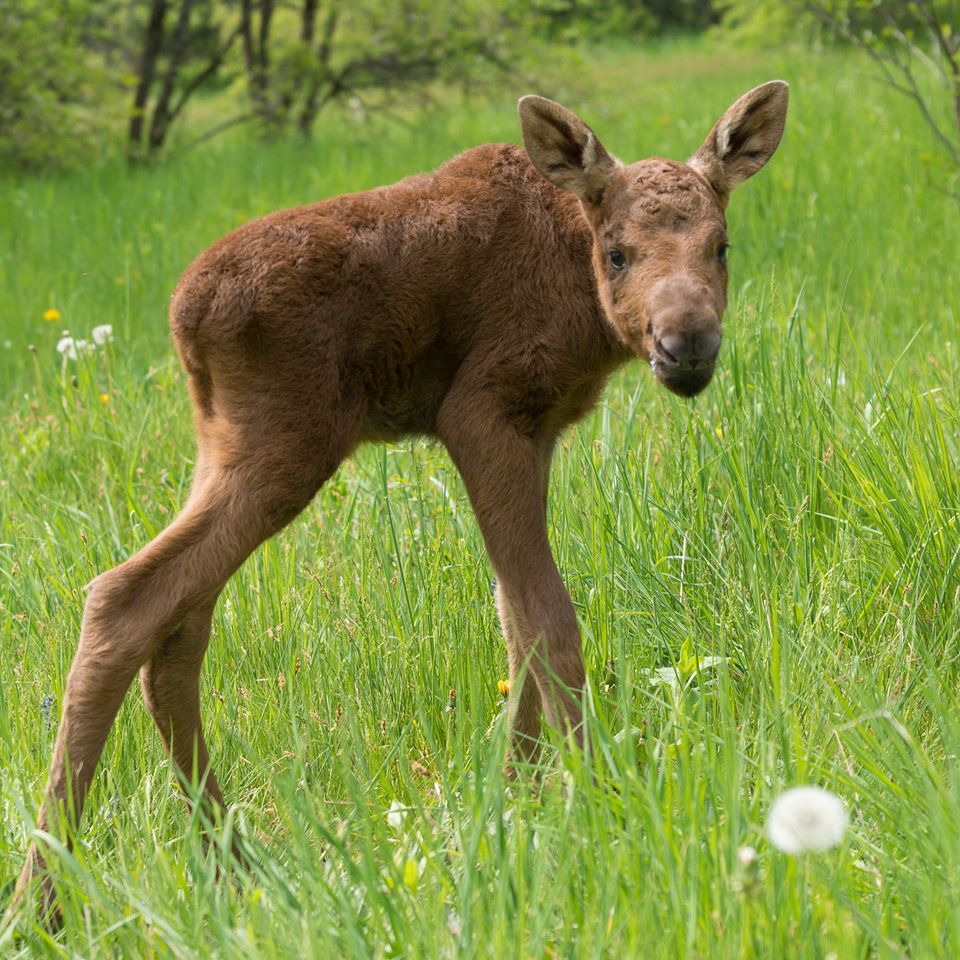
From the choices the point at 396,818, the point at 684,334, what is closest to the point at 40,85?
the point at 684,334

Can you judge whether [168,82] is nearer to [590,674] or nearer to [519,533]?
[590,674]

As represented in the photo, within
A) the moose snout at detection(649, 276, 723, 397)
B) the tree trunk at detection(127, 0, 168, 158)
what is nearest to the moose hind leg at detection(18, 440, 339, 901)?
the moose snout at detection(649, 276, 723, 397)

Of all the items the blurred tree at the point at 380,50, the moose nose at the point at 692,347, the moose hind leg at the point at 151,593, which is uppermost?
the blurred tree at the point at 380,50

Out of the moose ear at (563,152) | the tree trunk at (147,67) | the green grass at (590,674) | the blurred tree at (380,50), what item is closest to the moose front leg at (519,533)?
the green grass at (590,674)

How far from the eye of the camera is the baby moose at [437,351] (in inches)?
125

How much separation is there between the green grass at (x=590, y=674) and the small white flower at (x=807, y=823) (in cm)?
12

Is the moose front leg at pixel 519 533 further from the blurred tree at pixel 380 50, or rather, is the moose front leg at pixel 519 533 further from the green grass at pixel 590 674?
the blurred tree at pixel 380 50

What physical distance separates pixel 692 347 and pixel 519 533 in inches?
26.7

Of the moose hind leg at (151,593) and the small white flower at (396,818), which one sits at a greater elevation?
the moose hind leg at (151,593)

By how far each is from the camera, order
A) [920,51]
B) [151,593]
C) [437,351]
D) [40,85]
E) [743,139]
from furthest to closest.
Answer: [40,85]
[920,51]
[743,139]
[437,351]
[151,593]

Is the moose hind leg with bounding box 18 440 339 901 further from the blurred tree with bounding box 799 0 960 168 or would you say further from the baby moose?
the blurred tree with bounding box 799 0 960 168

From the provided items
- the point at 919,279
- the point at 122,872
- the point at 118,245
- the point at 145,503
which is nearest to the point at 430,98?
the point at 118,245

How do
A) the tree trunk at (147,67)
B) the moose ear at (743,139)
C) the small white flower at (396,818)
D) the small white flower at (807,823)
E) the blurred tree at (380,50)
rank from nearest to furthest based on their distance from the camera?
the small white flower at (807,823) → the small white flower at (396,818) → the moose ear at (743,139) → the tree trunk at (147,67) → the blurred tree at (380,50)

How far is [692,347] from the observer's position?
307 centimetres
